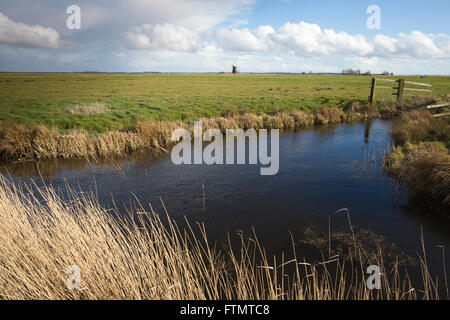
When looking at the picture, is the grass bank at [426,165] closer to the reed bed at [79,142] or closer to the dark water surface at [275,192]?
the dark water surface at [275,192]

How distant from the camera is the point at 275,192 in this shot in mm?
9797

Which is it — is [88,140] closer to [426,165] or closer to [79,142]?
[79,142]

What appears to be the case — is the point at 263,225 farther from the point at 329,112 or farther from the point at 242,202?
the point at 329,112

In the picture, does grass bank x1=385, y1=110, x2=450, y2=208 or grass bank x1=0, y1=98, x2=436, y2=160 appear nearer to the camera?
grass bank x1=385, y1=110, x2=450, y2=208

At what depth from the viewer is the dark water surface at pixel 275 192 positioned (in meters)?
7.43

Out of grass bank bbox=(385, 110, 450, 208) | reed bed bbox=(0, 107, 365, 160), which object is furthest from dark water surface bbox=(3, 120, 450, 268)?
reed bed bbox=(0, 107, 365, 160)

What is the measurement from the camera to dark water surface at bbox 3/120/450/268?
7430 mm

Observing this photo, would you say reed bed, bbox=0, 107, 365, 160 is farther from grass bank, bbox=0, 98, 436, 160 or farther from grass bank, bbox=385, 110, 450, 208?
grass bank, bbox=385, 110, 450, 208

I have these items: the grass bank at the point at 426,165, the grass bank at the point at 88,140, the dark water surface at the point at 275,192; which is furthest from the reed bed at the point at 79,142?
the grass bank at the point at 426,165

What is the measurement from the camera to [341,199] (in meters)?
9.09

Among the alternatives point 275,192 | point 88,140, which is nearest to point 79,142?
point 88,140

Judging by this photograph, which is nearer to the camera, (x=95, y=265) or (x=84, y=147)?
(x=95, y=265)

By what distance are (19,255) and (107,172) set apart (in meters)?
7.77
